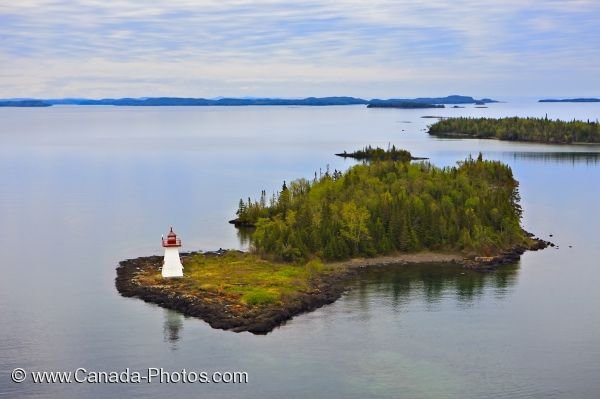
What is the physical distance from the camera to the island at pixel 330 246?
50.0 meters

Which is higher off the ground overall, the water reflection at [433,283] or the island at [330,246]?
the island at [330,246]

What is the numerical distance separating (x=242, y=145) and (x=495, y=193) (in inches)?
4637

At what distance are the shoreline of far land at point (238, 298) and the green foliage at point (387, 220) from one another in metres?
1.37

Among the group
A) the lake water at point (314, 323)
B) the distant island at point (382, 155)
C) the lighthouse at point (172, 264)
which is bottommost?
the lake water at point (314, 323)

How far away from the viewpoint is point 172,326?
1838 inches

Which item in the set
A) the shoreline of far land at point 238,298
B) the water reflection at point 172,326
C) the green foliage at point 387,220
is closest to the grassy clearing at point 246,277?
the shoreline of far land at point 238,298

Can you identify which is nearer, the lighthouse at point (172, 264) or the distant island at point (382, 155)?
the lighthouse at point (172, 264)

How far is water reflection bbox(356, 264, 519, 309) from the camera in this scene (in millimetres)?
54375

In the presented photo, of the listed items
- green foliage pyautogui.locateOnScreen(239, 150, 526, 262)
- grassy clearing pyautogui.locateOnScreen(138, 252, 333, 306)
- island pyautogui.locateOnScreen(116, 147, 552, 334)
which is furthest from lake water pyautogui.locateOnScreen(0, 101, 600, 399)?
green foliage pyautogui.locateOnScreen(239, 150, 526, 262)

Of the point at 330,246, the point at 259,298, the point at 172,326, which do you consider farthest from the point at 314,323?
the point at 330,246

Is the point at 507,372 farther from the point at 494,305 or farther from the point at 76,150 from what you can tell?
the point at 76,150

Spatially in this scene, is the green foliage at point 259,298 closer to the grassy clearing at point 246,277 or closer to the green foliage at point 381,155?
the grassy clearing at point 246,277

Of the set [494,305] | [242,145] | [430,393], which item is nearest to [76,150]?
[242,145]

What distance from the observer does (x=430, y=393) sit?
37.6 metres
